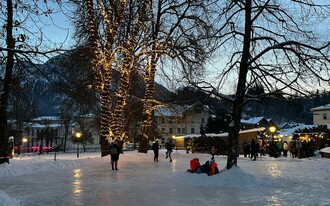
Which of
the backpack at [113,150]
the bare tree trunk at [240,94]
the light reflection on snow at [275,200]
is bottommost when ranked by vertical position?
the light reflection on snow at [275,200]

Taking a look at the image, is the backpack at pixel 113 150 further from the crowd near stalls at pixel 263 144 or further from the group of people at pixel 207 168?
the crowd near stalls at pixel 263 144

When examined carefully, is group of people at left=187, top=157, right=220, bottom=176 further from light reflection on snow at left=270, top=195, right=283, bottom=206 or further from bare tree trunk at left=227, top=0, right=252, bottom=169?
light reflection on snow at left=270, top=195, right=283, bottom=206

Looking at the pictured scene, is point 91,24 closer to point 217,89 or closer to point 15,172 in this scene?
point 15,172

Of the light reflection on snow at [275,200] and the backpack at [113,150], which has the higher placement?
the backpack at [113,150]

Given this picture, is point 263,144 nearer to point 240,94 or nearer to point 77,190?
point 240,94

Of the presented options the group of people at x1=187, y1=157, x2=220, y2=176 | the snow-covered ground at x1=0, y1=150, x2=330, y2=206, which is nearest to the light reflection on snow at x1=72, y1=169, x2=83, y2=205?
the snow-covered ground at x1=0, y1=150, x2=330, y2=206

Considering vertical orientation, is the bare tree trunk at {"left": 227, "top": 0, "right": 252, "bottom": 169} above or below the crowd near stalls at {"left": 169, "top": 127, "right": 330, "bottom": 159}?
above

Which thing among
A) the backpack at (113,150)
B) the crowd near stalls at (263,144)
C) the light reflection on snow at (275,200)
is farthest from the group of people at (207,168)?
the crowd near stalls at (263,144)

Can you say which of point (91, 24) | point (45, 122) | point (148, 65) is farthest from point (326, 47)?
point (45, 122)

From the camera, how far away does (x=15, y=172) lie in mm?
19234

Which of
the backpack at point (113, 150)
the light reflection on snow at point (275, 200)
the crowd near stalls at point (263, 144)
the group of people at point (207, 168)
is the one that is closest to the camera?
the light reflection on snow at point (275, 200)

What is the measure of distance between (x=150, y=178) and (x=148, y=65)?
1889 cm

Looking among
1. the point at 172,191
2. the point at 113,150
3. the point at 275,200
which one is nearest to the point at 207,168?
the point at 172,191

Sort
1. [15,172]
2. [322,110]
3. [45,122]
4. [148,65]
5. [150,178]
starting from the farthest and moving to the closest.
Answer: [45,122]
[322,110]
[148,65]
[15,172]
[150,178]
